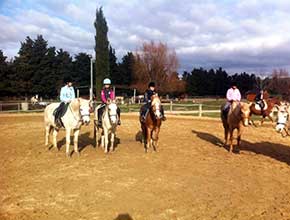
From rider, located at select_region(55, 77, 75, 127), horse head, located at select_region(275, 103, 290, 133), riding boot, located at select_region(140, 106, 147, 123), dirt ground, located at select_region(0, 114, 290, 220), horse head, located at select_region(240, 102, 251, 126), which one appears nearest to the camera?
dirt ground, located at select_region(0, 114, 290, 220)

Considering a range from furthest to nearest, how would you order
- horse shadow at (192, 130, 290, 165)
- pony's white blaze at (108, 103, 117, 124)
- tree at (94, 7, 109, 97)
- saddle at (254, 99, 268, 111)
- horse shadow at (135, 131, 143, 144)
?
tree at (94, 7, 109, 97) → saddle at (254, 99, 268, 111) → horse shadow at (135, 131, 143, 144) → horse shadow at (192, 130, 290, 165) → pony's white blaze at (108, 103, 117, 124)

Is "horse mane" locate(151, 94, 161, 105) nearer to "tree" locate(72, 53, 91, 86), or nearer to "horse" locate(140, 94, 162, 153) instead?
"horse" locate(140, 94, 162, 153)

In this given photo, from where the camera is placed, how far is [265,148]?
13617 mm

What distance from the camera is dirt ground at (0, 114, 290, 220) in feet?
20.6

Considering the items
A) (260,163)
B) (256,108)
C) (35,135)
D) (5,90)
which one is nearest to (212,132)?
(256,108)

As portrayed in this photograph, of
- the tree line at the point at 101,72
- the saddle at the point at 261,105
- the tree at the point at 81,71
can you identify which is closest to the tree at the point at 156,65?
the tree line at the point at 101,72

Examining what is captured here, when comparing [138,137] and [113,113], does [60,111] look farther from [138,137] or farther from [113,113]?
[138,137]

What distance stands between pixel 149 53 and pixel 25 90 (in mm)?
22947

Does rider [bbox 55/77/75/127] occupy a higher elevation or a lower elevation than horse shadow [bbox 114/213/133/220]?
higher

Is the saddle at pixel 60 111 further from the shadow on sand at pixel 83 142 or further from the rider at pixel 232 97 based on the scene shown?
the rider at pixel 232 97

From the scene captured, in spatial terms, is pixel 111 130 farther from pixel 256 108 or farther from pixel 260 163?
pixel 256 108

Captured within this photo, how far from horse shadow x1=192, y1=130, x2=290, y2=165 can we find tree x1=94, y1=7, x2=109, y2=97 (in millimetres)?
36878

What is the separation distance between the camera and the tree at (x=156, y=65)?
64125mm

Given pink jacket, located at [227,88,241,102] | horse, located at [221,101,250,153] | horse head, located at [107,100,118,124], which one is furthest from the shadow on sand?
pink jacket, located at [227,88,241,102]
